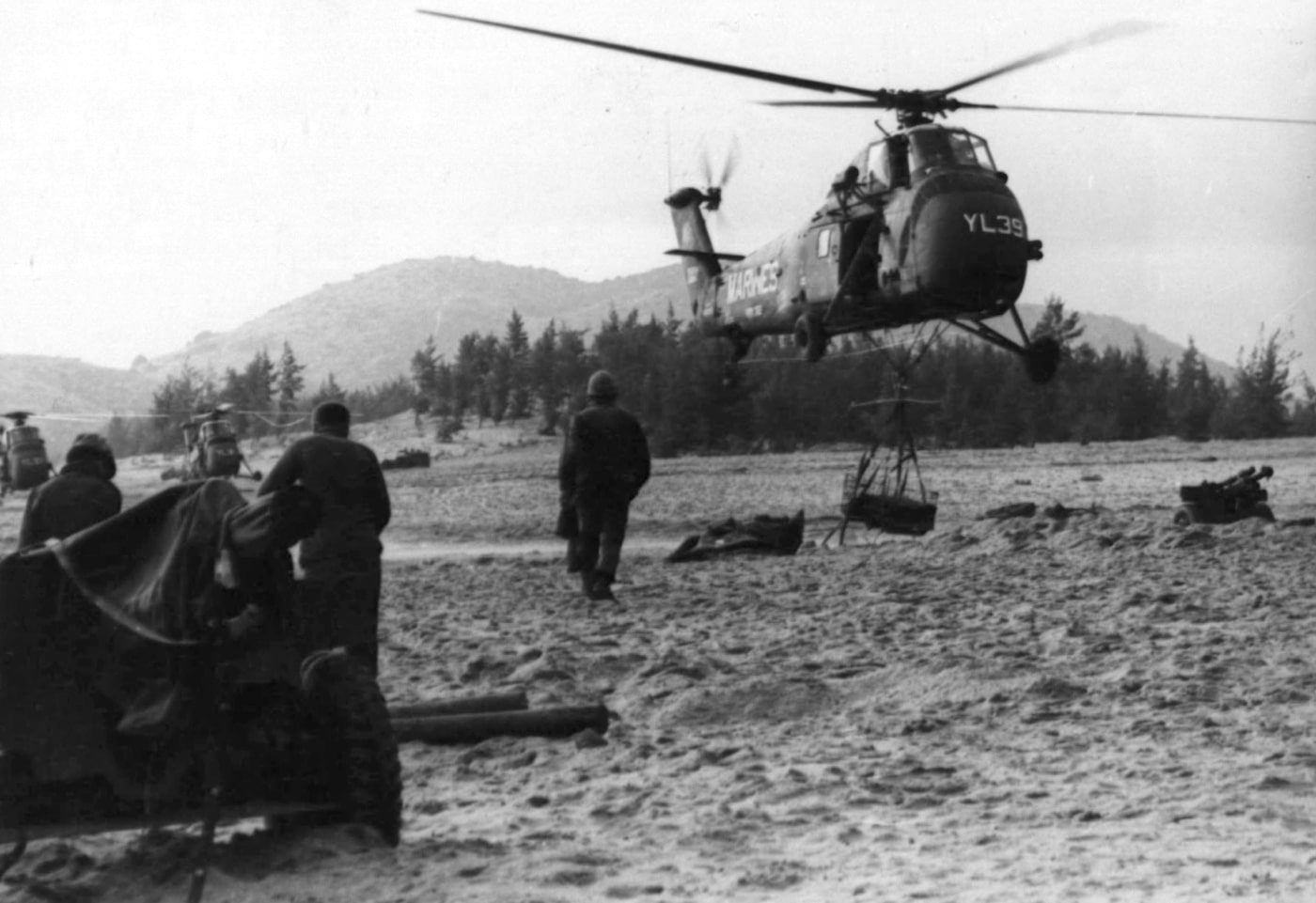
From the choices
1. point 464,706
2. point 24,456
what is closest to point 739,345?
point 464,706

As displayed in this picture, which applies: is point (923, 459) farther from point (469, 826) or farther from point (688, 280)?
point (469, 826)

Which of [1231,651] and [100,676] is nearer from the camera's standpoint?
[100,676]

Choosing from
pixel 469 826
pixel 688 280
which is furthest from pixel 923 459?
pixel 469 826

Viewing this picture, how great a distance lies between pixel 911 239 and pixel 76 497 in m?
11.4

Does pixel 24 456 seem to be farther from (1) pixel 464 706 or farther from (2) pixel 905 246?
(1) pixel 464 706

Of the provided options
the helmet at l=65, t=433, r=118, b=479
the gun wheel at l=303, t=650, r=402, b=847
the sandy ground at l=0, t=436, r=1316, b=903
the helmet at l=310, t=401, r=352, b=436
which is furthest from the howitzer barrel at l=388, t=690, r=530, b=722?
the gun wheel at l=303, t=650, r=402, b=847

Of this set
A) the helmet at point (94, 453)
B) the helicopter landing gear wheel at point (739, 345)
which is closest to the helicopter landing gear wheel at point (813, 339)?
the helicopter landing gear wheel at point (739, 345)

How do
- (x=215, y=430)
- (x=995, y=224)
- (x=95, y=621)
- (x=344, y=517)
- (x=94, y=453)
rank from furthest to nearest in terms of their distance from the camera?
(x=215, y=430) → (x=995, y=224) → (x=94, y=453) → (x=344, y=517) → (x=95, y=621)

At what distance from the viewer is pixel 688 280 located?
26.9 m

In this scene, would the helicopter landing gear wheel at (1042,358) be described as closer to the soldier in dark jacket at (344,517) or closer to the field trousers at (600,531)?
the field trousers at (600,531)

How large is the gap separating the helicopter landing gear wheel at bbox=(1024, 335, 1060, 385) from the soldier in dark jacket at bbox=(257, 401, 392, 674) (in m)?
12.1

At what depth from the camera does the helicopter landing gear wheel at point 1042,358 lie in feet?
62.7

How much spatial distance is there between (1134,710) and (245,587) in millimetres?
4582

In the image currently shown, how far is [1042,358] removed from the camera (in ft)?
63.2
